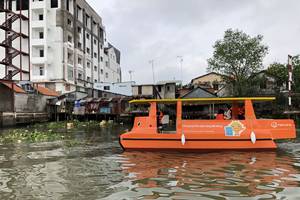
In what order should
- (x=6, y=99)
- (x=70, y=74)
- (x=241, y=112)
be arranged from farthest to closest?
(x=70, y=74)
(x=6, y=99)
(x=241, y=112)

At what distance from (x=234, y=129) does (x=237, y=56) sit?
149ft

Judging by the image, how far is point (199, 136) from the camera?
53.9 feet

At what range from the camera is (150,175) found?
11586 mm

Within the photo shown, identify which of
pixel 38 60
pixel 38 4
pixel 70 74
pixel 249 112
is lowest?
pixel 249 112

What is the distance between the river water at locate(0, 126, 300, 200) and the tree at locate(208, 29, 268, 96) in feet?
145

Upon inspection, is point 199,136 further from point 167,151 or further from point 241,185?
point 241,185

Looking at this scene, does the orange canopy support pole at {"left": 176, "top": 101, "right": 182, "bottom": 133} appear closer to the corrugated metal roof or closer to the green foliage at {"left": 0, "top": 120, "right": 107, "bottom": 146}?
the green foliage at {"left": 0, "top": 120, "right": 107, "bottom": 146}

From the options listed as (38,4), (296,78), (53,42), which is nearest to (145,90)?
(53,42)

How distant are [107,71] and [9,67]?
105ft

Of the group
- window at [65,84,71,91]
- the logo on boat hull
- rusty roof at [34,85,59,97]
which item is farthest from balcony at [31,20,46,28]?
the logo on boat hull

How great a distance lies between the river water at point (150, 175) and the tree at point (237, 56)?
44.1 m

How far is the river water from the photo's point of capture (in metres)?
9.23

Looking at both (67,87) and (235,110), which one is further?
(67,87)

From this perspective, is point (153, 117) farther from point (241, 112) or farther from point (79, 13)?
point (79, 13)
